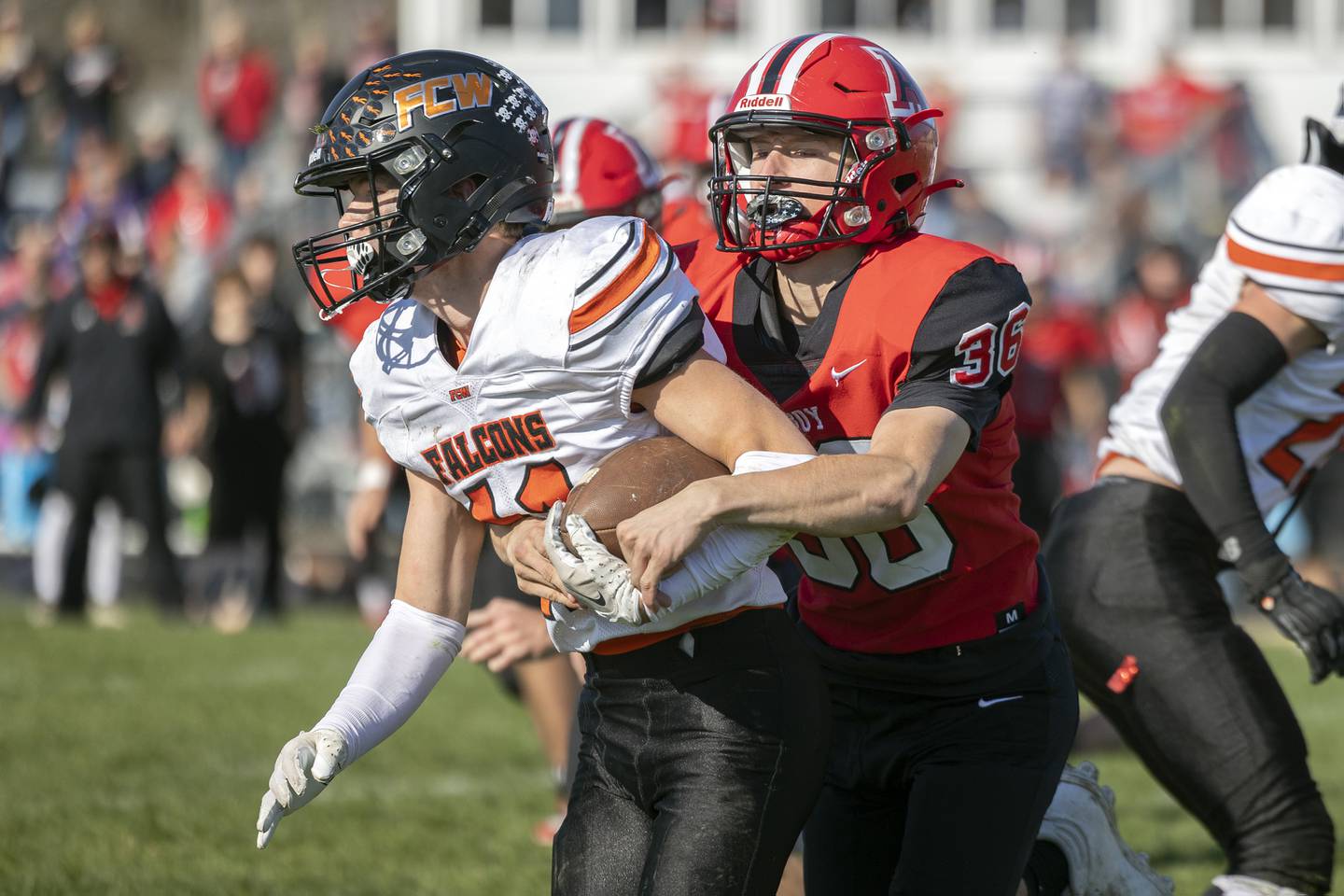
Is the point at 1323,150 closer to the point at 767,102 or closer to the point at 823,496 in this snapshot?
the point at 767,102

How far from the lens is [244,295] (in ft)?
34.2

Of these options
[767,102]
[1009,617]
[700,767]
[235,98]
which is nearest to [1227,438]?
[1009,617]

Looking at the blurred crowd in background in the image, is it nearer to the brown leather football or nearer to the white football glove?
the brown leather football

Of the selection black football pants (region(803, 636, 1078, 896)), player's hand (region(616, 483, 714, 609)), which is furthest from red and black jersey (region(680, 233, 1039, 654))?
player's hand (region(616, 483, 714, 609))

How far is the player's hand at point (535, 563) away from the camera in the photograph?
272cm

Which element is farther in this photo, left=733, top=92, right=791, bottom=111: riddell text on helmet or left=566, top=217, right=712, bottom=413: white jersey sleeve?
left=733, top=92, right=791, bottom=111: riddell text on helmet

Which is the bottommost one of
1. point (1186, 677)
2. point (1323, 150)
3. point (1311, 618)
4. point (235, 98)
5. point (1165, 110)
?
point (1186, 677)

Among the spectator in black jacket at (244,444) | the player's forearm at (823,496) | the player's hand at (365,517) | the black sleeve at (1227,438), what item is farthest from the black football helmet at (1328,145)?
the spectator in black jacket at (244,444)

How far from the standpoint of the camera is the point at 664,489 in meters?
2.69

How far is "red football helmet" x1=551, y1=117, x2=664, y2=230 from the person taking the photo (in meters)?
4.84

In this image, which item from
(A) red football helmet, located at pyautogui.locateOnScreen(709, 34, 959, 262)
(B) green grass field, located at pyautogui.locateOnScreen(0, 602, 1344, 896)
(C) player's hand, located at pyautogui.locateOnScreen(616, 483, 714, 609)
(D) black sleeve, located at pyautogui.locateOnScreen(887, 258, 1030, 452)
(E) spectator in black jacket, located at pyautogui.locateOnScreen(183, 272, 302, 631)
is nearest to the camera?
(C) player's hand, located at pyautogui.locateOnScreen(616, 483, 714, 609)

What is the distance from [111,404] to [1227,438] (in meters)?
7.98

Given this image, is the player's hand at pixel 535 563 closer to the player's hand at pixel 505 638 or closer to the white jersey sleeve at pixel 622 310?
the white jersey sleeve at pixel 622 310

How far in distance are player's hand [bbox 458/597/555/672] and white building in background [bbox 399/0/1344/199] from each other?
1248 cm
